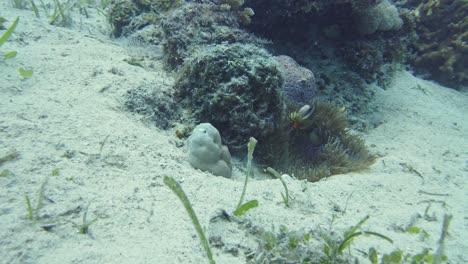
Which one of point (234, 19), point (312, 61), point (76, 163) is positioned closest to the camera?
point (76, 163)

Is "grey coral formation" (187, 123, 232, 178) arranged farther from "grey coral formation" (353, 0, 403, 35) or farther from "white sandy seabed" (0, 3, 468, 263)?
"grey coral formation" (353, 0, 403, 35)

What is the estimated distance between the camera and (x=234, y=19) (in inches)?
219

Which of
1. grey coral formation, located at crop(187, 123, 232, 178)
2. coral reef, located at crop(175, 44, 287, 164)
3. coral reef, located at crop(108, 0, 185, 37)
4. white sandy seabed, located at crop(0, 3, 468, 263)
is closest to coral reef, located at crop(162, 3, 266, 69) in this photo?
white sandy seabed, located at crop(0, 3, 468, 263)

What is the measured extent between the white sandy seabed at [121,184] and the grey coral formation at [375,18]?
3348 mm

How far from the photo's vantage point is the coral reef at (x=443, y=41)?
893 centimetres

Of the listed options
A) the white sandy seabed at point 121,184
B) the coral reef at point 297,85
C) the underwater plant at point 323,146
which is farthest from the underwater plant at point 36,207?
the coral reef at point 297,85

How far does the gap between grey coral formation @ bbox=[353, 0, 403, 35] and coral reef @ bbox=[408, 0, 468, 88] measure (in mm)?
2741

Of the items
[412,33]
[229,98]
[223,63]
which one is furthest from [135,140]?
[412,33]

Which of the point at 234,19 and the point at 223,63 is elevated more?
the point at 234,19

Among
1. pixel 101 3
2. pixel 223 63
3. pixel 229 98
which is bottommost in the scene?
pixel 229 98

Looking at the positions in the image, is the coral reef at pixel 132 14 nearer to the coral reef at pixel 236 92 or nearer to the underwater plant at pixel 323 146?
the coral reef at pixel 236 92

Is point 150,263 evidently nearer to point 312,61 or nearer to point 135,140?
point 135,140

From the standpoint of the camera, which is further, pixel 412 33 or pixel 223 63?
pixel 412 33

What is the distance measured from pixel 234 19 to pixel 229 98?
7.70ft
